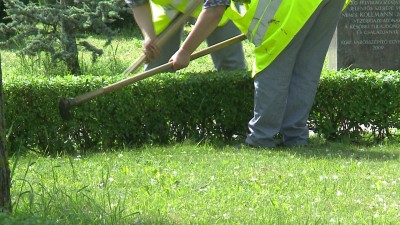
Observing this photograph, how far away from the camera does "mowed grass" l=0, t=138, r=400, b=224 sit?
498 cm

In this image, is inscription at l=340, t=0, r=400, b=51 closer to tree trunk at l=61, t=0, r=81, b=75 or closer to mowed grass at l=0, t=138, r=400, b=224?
tree trunk at l=61, t=0, r=81, b=75

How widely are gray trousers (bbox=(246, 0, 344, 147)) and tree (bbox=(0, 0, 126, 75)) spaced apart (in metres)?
4.01

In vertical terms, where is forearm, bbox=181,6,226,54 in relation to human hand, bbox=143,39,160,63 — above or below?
above

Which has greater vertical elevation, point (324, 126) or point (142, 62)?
point (142, 62)

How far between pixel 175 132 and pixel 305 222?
312cm

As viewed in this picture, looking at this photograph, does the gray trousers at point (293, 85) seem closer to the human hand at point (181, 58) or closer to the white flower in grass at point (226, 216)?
the human hand at point (181, 58)

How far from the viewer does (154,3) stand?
7.99 meters

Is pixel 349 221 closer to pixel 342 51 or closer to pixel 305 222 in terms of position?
pixel 305 222

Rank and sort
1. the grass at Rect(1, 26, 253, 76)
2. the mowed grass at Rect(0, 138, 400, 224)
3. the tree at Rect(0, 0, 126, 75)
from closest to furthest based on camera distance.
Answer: the mowed grass at Rect(0, 138, 400, 224) < the tree at Rect(0, 0, 126, 75) < the grass at Rect(1, 26, 253, 76)

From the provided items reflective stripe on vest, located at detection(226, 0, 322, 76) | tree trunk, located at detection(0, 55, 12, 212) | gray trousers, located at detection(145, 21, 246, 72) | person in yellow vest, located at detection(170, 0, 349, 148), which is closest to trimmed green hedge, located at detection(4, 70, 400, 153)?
gray trousers, located at detection(145, 21, 246, 72)

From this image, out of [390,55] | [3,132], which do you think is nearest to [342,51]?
[390,55]

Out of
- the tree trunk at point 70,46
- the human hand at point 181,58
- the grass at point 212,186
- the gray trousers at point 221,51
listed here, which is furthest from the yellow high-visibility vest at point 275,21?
the tree trunk at point 70,46

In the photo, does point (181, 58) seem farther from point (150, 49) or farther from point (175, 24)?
point (175, 24)

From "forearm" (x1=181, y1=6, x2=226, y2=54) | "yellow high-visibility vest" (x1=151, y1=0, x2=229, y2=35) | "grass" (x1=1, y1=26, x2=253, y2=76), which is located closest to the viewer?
"forearm" (x1=181, y1=6, x2=226, y2=54)
